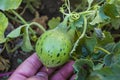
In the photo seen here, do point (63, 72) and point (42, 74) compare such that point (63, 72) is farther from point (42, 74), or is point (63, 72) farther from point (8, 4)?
point (8, 4)

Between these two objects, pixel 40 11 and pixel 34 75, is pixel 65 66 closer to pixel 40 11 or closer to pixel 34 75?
pixel 34 75

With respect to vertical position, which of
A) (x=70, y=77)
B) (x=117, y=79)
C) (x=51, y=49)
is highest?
(x=51, y=49)

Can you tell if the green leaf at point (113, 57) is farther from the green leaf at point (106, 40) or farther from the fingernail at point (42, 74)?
the fingernail at point (42, 74)

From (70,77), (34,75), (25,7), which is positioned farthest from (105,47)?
(25,7)

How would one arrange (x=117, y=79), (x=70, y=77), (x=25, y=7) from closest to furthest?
(x=117, y=79)
(x=70, y=77)
(x=25, y=7)

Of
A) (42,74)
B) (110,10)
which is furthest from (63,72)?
(110,10)

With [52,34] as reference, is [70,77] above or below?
below
